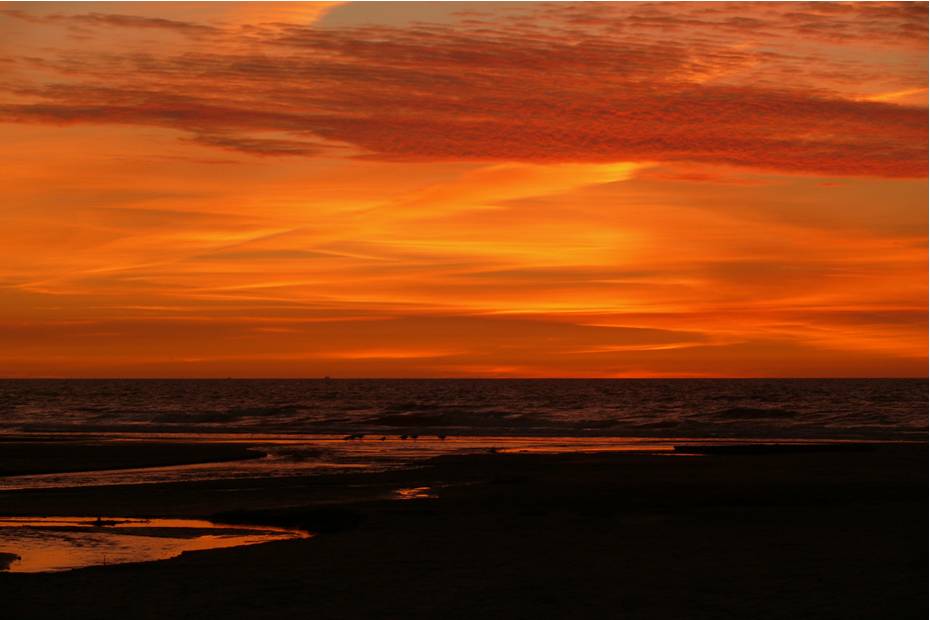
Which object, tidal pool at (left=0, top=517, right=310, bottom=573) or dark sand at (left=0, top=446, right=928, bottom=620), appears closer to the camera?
dark sand at (left=0, top=446, right=928, bottom=620)

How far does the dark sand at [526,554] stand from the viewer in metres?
15.7

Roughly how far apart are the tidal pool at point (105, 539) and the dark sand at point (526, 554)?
3.00 feet

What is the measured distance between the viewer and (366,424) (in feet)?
288

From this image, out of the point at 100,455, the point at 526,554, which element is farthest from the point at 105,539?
the point at 100,455

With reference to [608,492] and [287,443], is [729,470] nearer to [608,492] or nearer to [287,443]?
[608,492]

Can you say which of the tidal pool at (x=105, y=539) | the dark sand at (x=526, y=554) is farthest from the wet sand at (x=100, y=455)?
the tidal pool at (x=105, y=539)

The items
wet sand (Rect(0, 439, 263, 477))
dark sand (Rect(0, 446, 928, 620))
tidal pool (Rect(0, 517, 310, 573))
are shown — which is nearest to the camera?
dark sand (Rect(0, 446, 928, 620))

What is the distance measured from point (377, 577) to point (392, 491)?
12.9 meters

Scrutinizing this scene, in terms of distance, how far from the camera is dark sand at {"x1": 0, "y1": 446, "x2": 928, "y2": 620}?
15680 mm

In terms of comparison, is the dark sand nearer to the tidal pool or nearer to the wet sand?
the tidal pool

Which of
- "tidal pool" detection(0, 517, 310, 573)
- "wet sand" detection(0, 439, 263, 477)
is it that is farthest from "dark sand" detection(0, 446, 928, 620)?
"wet sand" detection(0, 439, 263, 477)

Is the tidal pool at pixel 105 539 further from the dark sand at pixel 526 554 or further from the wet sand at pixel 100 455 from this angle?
the wet sand at pixel 100 455

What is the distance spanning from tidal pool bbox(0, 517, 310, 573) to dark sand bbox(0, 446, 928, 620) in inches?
36.0

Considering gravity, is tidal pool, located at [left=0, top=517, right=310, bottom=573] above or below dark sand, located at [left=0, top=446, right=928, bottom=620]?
below
